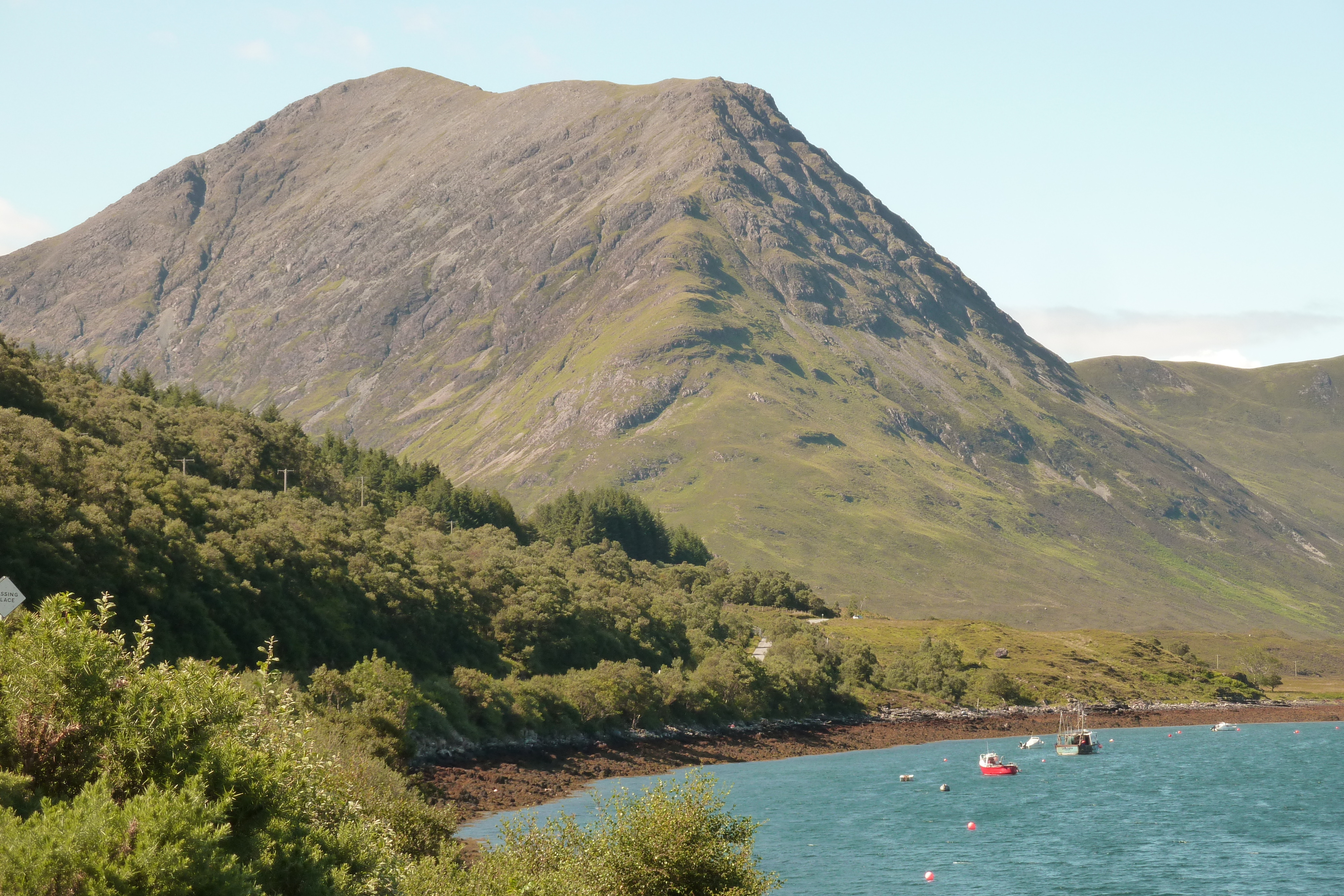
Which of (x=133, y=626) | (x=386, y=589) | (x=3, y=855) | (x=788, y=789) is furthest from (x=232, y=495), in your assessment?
(x=3, y=855)

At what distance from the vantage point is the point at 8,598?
27.4 metres

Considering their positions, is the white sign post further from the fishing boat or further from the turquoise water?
the fishing boat

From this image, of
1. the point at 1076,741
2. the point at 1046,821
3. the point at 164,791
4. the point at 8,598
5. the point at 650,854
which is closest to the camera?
the point at 164,791

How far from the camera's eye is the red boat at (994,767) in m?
138

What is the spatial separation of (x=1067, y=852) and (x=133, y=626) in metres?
73.4

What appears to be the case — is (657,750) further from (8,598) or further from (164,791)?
(164,791)

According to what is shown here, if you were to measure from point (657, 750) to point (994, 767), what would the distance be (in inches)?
1646

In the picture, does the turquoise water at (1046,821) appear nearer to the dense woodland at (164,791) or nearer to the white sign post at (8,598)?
the dense woodland at (164,791)

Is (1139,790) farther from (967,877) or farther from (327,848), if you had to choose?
(327,848)

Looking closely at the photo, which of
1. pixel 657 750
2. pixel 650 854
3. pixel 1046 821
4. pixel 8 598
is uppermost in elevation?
pixel 8 598

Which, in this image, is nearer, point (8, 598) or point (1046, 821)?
point (8, 598)

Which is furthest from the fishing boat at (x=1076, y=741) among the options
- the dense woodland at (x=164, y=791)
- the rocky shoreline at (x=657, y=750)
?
the dense woodland at (x=164, y=791)

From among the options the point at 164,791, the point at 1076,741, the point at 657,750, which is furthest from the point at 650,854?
the point at 1076,741

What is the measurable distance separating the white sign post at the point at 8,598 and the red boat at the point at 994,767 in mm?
126610
